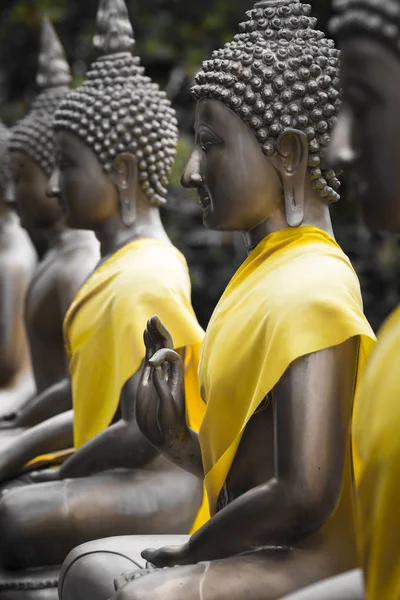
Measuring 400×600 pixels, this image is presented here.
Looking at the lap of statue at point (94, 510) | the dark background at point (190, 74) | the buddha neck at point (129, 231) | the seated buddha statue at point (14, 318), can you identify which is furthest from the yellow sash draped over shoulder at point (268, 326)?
the dark background at point (190, 74)

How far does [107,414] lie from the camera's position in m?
4.09

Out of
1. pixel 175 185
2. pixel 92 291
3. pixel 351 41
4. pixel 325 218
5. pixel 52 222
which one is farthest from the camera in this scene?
pixel 175 185

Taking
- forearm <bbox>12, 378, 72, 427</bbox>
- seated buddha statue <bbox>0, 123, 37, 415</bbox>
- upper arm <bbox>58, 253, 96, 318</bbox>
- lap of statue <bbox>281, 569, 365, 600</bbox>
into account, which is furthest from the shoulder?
seated buddha statue <bbox>0, 123, 37, 415</bbox>

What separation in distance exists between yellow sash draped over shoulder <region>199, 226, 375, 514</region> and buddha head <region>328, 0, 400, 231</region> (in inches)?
20.1

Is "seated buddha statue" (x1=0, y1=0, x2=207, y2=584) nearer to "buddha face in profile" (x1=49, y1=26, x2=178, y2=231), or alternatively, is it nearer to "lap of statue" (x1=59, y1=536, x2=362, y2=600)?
"buddha face in profile" (x1=49, y1=26, x2=178, y2=231)

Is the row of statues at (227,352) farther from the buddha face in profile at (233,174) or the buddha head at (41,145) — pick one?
the buddha head at (41,145)

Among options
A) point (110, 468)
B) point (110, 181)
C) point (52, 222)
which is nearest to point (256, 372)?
point (110, 468)

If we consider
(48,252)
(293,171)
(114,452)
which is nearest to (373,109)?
(293,171)

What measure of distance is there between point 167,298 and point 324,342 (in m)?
1.15

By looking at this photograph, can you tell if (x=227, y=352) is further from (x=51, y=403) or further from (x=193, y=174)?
(x=51, y=403)

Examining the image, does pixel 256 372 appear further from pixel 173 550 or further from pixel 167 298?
pixel 167 298

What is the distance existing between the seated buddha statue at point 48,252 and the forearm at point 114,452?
0.90 m

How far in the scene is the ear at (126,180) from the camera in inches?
175

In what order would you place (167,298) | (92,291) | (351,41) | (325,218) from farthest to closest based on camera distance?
(92,291)
(167,298)
(325,218)
(351,41)
